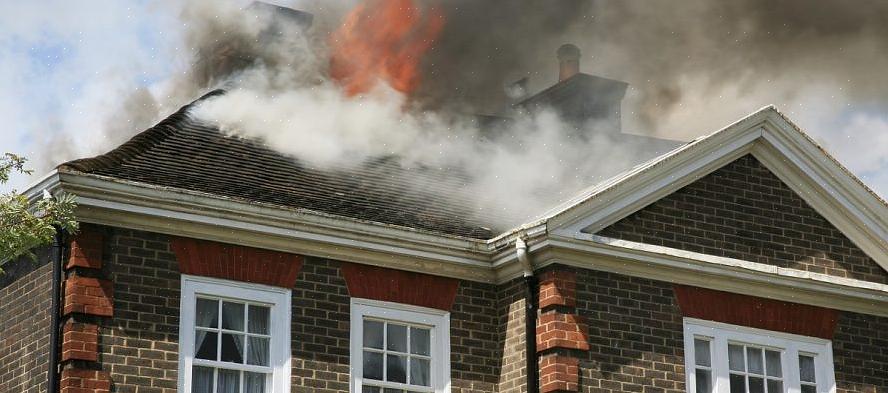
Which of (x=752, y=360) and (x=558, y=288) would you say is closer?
(x=558, y=288)

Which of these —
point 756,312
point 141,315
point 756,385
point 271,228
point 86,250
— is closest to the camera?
point 86,250

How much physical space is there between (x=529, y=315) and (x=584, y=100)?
8.05 meters

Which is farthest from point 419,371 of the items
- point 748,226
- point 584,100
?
point 584,100

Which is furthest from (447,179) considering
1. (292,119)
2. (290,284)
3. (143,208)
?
(143,208)

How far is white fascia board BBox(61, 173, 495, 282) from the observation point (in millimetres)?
16688

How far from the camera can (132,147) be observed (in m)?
18.0

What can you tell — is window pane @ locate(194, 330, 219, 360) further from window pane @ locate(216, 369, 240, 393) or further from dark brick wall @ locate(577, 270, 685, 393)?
dark brick wall @ locate(577, 270, 685, 393)

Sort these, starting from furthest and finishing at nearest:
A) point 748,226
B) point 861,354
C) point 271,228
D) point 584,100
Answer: point 584,100, point 861,354, point 748,226, point 271,228

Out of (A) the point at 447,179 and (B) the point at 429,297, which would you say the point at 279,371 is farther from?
(A) the point at 447,179

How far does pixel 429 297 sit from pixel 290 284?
1749mm

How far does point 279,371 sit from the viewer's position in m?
17.4

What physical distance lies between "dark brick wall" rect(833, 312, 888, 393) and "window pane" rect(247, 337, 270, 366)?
7.00m

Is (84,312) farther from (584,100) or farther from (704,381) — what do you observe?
(584,100)

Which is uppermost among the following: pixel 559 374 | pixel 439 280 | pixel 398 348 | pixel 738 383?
pixel 439 280
